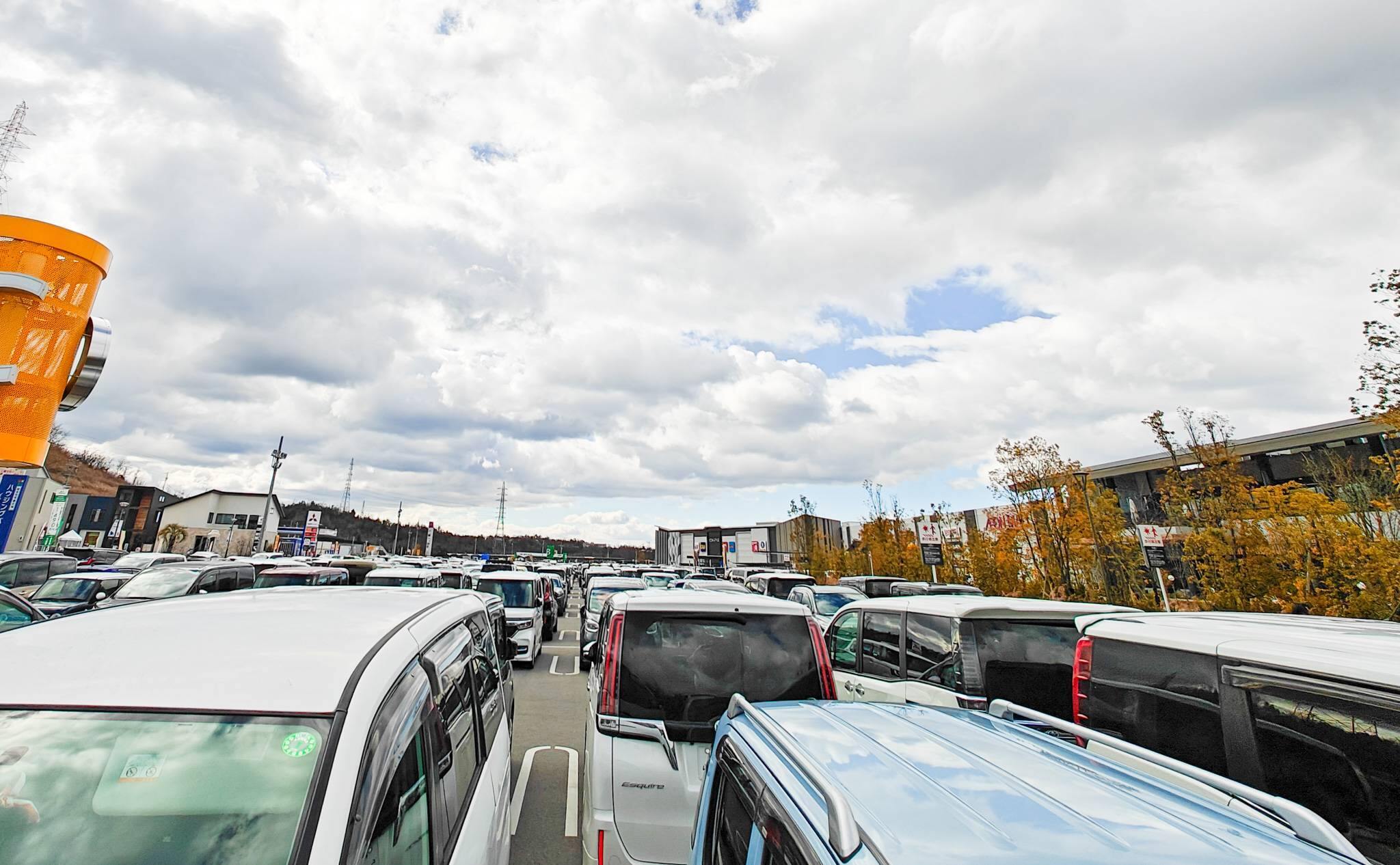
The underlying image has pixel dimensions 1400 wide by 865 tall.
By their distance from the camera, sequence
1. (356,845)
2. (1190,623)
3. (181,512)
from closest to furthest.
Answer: (356,845)
(1190,623)
(181,512)

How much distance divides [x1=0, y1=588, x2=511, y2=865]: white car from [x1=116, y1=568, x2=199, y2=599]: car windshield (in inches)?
530

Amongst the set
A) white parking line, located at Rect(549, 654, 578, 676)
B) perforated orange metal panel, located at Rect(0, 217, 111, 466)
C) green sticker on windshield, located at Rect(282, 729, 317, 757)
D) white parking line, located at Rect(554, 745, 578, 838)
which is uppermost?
perforated orange metal panel, located at Rect(0, 217, 111, 466)

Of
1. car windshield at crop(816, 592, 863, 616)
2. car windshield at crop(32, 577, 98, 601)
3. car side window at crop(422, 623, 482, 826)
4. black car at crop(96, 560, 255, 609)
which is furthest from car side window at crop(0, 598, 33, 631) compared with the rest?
car windshield at crop(816, 592, 863, 616)

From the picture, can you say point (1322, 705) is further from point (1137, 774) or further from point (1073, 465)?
point (1073, 465)

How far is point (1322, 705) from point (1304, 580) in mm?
11373

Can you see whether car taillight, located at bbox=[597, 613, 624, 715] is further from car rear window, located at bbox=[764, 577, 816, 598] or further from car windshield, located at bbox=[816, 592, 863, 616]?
car rear window, located at bbox=[764, 577, 816, 598]

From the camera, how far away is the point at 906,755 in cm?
199

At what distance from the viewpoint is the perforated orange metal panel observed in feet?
31.2

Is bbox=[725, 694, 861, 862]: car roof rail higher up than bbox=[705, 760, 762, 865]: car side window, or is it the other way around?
bbox=[725, 694, 861, 862]: car roof rail

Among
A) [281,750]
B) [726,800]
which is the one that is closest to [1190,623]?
[726,800]

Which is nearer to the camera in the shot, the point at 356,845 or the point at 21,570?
the point at 356,845

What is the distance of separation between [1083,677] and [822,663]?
164 cm

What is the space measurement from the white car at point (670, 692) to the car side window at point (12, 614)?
26.9 feet

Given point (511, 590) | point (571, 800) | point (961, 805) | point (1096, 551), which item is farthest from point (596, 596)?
point (1096, 551)
